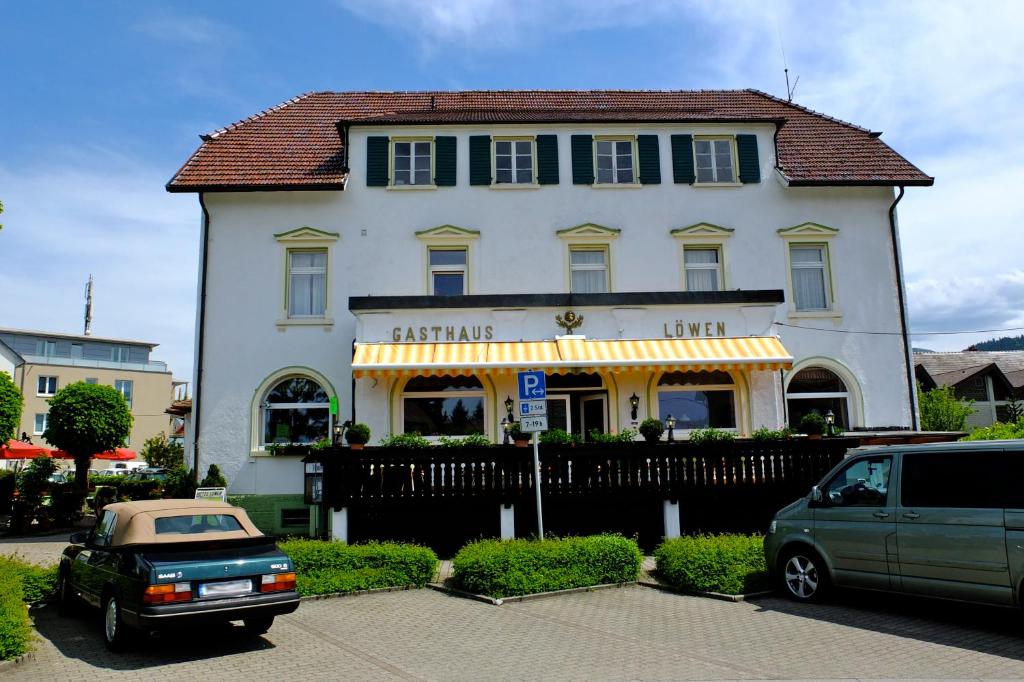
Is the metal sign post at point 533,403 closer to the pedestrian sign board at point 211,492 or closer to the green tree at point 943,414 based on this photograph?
the pedestrian sign board at point 211,492

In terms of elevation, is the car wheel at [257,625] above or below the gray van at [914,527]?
below

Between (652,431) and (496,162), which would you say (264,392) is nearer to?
(496,162)

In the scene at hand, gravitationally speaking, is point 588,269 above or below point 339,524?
above

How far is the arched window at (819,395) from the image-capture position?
19.2 metres

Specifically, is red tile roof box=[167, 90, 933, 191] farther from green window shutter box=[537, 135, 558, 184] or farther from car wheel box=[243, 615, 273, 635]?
car wheel box=[243, 615, 273, 635]

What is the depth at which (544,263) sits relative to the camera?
1956 centimetres

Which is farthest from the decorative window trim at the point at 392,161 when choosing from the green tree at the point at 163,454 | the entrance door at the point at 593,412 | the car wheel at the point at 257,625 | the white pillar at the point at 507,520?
the green tree at the point at 163,454

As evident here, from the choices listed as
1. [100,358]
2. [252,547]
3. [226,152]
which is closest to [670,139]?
[226,152]

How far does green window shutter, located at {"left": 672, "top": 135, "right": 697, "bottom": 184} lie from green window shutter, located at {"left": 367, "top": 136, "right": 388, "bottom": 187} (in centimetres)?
787

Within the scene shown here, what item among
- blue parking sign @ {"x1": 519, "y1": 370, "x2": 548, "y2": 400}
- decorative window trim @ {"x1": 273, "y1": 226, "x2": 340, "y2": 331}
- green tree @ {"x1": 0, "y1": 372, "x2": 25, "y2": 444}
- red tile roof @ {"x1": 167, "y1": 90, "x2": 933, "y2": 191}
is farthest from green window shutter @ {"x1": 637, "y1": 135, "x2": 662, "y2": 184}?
green tree @ {"x1": 0, "y1": 372, "x2": 25, "y2": 444}

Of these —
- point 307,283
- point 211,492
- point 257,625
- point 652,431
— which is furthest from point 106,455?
point 257,625

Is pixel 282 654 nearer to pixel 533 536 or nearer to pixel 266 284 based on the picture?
pixel 533 536

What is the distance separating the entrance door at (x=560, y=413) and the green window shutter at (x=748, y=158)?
26.3ft

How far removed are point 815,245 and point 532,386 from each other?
1228cm
